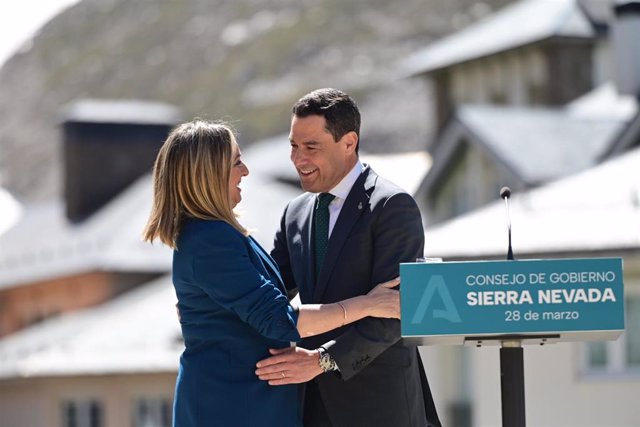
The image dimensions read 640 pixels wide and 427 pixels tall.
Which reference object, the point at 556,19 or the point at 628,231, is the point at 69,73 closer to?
the point at 556,19

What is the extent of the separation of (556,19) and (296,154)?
124ft

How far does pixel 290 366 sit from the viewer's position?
5.21 m

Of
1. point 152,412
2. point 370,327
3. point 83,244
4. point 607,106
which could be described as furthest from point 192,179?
Answer: point 83,244

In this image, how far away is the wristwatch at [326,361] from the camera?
5.30m

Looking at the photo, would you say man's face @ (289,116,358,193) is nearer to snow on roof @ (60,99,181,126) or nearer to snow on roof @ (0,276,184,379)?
snow on roof @ (0,276,184,379)

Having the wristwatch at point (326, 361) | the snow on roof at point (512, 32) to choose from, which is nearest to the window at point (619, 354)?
the wristwatch at point (326, 361)

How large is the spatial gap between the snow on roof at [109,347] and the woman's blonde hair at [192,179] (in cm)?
3019

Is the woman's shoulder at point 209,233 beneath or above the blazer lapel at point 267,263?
above

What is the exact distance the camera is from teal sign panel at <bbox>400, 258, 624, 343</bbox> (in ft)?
15.4

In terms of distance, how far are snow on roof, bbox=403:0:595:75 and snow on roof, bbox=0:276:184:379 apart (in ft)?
32.0

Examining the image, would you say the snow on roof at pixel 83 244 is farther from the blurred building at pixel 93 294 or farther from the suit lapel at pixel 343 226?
the suit lapel at pixel 343 226

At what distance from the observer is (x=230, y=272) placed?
16.9ft

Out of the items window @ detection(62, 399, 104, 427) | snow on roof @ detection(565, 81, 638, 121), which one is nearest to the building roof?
snow on roof @ detection(565, 81, 638, 121)

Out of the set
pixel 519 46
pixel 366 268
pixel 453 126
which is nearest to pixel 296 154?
pixel 366 268
